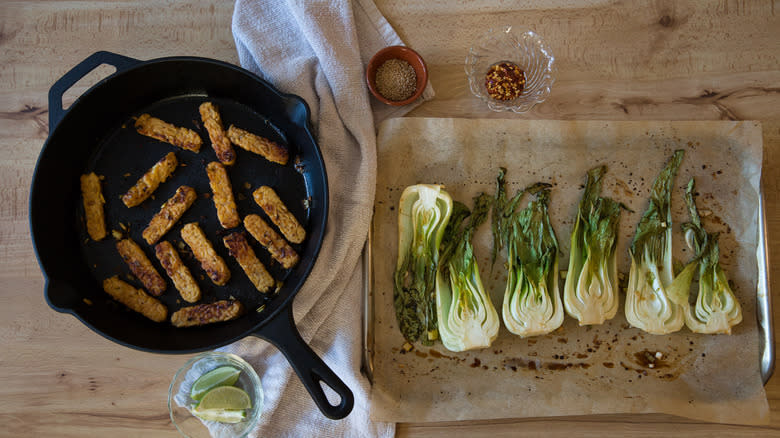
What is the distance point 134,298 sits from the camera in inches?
112

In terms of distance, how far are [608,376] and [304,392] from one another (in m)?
1.84

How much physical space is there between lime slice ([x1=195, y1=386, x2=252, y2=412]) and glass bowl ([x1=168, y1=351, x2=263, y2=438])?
0.18 feet

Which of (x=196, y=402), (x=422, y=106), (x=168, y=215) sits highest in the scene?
(x=422, y=106)

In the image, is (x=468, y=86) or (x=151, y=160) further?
(x=468, y=86)

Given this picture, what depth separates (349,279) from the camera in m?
2.94

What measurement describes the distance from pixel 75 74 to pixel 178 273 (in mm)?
1182

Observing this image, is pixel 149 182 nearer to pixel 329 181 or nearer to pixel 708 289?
pixel 329 181

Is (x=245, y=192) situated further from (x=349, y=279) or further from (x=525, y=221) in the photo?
(x=525, y=221)

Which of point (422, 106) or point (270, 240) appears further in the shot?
point (422, 106)

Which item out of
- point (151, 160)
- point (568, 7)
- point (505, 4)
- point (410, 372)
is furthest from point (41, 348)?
point (568, 7)

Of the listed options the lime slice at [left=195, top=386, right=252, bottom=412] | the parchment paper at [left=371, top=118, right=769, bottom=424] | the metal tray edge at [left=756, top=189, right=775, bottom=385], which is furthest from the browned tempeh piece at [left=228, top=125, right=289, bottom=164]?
the metal tray edge at [left=756, top=189, right=775, bottom=385]

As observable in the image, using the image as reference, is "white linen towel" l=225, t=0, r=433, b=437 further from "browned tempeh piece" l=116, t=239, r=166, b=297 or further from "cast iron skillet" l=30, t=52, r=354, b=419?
"browned tempeh piece" l=116, t=239, r=166, b=297

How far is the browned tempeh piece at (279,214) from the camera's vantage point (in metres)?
2.90

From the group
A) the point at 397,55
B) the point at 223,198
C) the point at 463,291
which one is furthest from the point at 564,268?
the point at 223,198
